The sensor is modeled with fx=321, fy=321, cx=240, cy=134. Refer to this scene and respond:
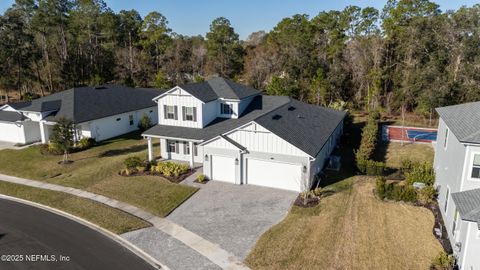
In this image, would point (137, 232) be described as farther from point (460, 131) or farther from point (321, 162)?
point (460, 131)

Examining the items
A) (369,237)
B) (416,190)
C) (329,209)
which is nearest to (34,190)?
(329,209)

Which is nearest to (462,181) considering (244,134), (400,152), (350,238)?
(350,238)

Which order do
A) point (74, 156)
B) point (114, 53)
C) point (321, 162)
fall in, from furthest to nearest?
point (114, 53) < point (74, 156) < point (321, 162)

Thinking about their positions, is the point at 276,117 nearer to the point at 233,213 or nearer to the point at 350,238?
the point at 233,213

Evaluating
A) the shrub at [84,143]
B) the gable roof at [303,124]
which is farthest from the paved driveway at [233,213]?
the shrub at [84,143]

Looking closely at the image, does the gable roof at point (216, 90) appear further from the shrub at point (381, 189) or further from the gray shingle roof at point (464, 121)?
the gray shingle roof at point (464, 121)

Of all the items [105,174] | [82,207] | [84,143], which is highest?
[84,143]

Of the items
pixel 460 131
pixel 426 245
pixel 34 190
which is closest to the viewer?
pixel 426 245
